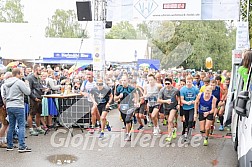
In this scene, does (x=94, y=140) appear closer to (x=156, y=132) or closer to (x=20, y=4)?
(x=156, y=132)

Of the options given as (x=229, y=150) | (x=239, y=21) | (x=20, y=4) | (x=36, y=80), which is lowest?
(x=229, y=150)

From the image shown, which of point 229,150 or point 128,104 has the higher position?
point 128,104

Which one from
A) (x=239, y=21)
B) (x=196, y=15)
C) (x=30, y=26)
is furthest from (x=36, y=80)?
(x=30, y=26)

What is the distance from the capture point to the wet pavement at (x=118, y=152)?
6941 millimetres

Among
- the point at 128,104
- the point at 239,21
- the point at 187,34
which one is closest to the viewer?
the point at 128,104

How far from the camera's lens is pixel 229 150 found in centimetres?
808

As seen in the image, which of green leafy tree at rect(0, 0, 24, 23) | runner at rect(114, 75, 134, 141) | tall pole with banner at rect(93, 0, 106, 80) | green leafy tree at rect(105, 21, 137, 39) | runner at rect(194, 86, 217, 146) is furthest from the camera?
green leafy tree at rect(105, 21, 137, 39)

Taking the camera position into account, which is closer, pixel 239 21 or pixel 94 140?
pixel 94 140

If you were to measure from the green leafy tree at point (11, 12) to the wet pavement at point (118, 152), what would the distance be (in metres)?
66.0

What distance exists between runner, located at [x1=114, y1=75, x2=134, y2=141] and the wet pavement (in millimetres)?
447

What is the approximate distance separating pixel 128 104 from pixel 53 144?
2150 millimetres

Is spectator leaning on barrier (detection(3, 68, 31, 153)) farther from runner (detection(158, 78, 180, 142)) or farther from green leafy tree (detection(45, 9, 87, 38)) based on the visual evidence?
green leafy tree (detection(45, 9, 87, 38))

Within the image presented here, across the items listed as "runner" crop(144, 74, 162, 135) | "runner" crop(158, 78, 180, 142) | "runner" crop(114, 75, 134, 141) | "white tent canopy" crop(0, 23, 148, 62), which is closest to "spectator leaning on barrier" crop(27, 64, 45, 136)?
"runner" crop(114, 75, 134, 141)

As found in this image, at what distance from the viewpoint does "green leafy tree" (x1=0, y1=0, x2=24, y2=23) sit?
70.0 meters
